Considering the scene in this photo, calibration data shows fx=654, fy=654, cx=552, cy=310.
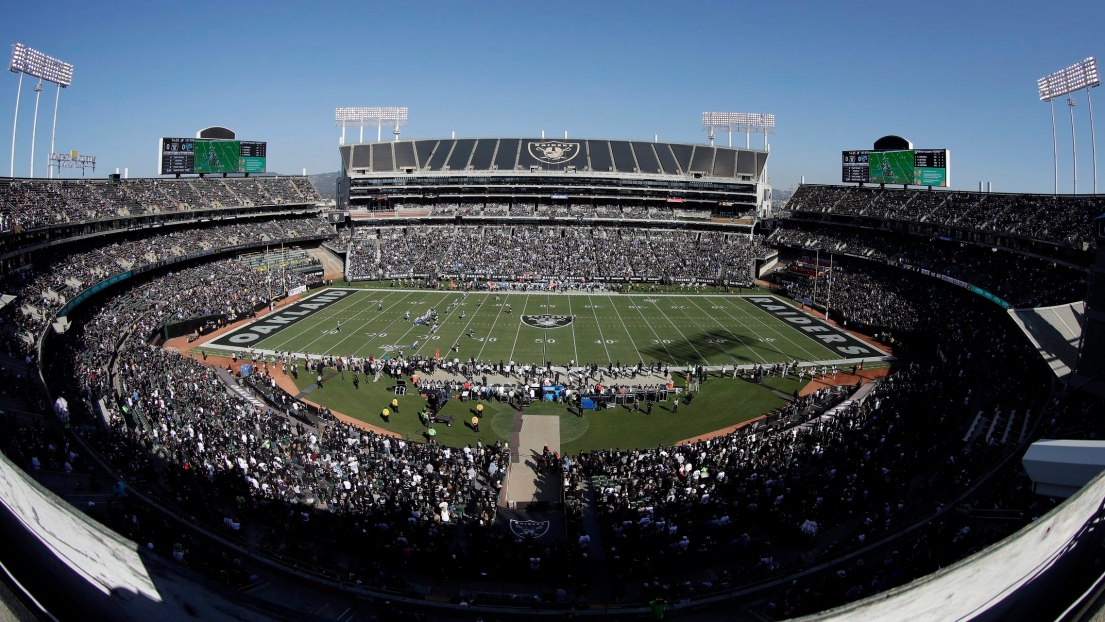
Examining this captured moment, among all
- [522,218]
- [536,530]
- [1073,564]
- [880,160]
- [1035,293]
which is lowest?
[536,530]

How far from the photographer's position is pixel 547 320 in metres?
44.1

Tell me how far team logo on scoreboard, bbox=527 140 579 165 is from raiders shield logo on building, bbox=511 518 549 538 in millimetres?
63093

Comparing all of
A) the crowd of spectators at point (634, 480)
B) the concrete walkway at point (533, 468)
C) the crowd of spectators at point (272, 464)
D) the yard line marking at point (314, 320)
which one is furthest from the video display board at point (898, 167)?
the crowd of spectators at point (272, 464)

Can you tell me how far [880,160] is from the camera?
A: 60.3 metres

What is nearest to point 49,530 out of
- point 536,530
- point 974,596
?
point 536,530

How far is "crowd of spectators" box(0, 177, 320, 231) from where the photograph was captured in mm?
37463

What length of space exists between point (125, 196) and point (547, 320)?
33229mm

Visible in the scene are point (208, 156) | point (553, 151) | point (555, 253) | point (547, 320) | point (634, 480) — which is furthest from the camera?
point (553, 151)

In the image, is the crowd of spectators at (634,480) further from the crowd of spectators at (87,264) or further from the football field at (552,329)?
the football field at (552,329)

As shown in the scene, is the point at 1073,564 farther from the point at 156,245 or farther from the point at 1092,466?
the point at 156,245

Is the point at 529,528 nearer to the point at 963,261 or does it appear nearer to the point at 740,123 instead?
the point at 963,261

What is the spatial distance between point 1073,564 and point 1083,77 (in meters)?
43.6

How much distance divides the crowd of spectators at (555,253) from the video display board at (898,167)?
10903mm

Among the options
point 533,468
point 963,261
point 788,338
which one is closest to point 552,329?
point 788,338
